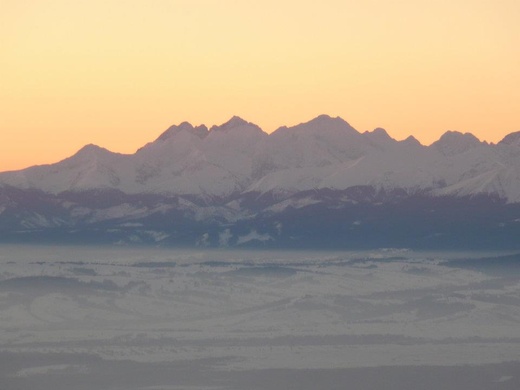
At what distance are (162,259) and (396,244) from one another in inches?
1677

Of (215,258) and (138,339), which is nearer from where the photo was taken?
(138,339)

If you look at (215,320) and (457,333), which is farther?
(215,320)

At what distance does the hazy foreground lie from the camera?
7119cm

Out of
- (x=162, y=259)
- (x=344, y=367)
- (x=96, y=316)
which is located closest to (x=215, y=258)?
(x=162, y=259)

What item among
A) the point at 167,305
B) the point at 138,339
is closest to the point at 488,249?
the point at 167,305

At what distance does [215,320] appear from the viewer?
308 feet

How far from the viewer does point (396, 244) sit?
19325cm

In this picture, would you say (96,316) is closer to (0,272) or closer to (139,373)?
(139,373)

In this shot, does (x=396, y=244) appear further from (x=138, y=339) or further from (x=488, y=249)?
(x=138, y=339)

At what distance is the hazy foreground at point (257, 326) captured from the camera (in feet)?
234

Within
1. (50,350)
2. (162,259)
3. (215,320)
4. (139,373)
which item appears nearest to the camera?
(139,373)

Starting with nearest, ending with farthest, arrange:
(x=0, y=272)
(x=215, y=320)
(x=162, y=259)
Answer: (x=215, y=320) → (x=0, y=272) → (x=162, y=259)

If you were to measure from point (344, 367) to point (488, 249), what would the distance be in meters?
114

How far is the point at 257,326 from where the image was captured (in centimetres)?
9038
